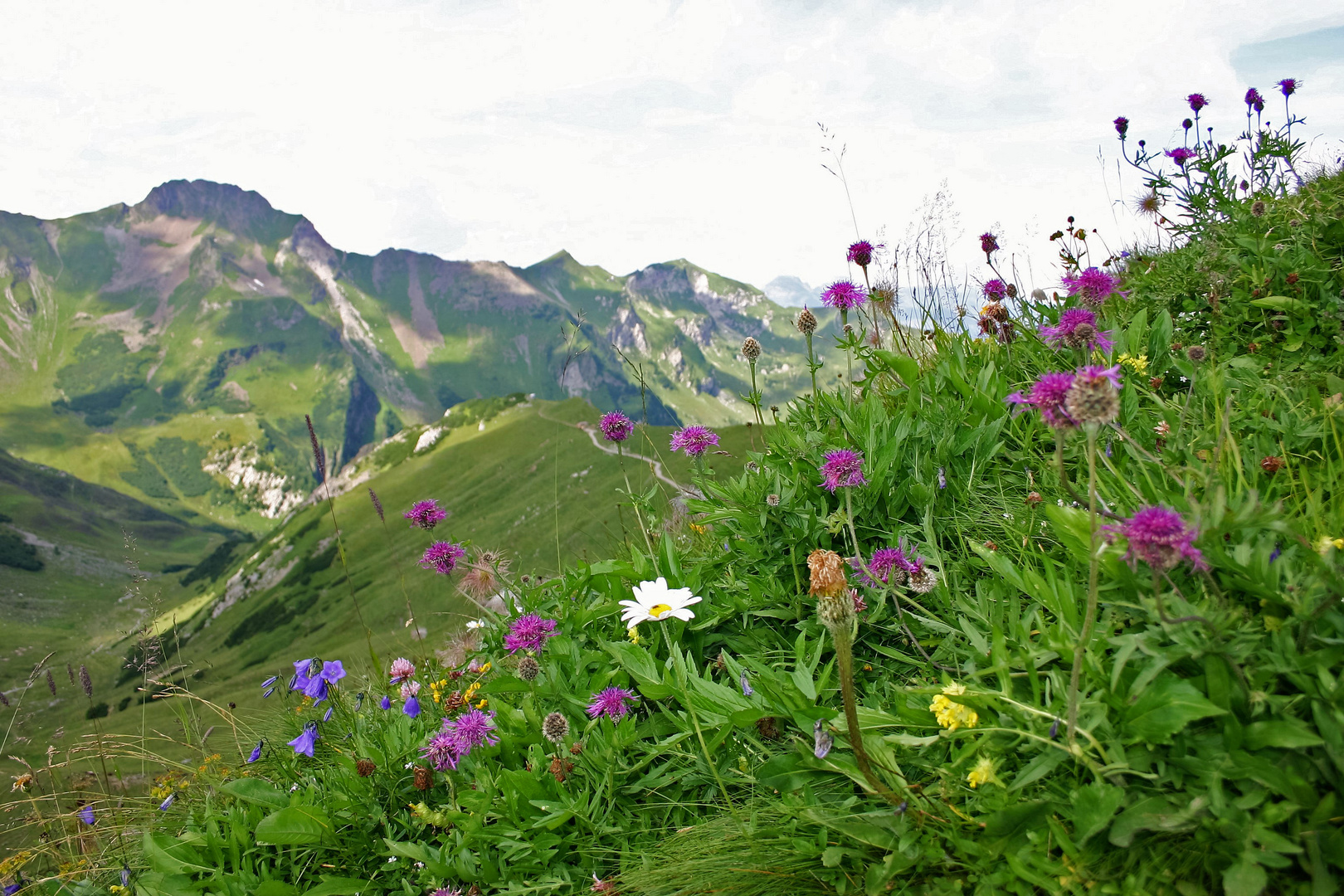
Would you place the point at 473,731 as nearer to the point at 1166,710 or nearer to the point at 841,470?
the point at 841,470

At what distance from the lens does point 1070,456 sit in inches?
151

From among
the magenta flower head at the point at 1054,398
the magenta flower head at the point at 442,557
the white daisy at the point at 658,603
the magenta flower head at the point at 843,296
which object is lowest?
the white daisy at the point at 658,603

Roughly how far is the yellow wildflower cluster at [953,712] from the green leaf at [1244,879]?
705mm

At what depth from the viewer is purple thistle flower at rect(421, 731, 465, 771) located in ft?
10.4

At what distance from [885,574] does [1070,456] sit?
148 cm

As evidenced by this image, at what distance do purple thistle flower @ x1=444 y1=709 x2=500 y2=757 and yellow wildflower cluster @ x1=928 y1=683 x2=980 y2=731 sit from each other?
2023 mm

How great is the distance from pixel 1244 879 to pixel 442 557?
4.08 metres

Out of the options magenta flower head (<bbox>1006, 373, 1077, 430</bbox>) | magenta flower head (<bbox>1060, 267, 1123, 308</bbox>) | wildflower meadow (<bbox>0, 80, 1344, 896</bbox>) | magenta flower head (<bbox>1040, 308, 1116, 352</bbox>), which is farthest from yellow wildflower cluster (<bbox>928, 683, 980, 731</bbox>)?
magenta flower head (<bbox>1060, 267, 1123, 308</bbox>)

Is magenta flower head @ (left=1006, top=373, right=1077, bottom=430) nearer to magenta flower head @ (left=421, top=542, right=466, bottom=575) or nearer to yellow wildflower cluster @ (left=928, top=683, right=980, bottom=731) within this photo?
yellow wildflower cluster @ (left=928, top=683, right=980, bottom=731)

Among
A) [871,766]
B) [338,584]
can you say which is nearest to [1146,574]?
[871,766]

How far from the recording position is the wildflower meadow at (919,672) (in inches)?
77.6

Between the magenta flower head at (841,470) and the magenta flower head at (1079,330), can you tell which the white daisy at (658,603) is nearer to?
the magenta flower head at (841,470)

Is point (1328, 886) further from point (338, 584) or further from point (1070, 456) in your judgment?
point (338, 584)

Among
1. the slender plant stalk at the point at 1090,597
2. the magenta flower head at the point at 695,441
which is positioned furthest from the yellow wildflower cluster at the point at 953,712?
the magenta flower head at the point at 695,441
